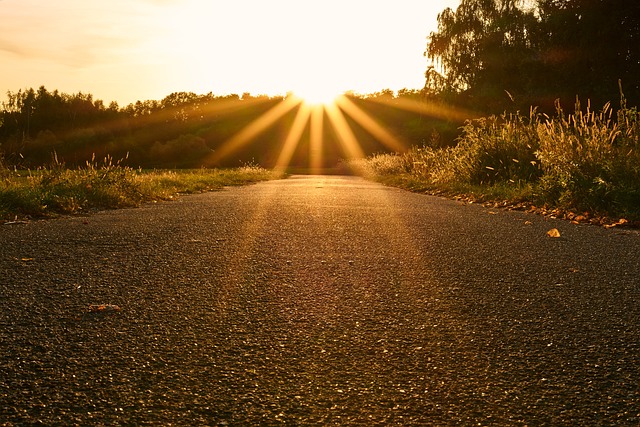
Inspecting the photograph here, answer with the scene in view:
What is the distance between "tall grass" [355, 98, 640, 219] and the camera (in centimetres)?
707

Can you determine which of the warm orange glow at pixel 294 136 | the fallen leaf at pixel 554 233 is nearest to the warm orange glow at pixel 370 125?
the warm orange glow at pixel 294 136

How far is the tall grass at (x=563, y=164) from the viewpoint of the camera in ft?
23.2

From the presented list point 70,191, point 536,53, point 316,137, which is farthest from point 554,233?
point 316,137

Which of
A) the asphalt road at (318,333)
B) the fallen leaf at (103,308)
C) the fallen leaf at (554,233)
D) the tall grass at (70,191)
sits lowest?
the fallen leaf at (554,233)

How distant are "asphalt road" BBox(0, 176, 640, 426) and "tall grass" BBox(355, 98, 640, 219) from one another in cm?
272

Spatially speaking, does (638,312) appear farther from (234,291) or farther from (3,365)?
(3,365)

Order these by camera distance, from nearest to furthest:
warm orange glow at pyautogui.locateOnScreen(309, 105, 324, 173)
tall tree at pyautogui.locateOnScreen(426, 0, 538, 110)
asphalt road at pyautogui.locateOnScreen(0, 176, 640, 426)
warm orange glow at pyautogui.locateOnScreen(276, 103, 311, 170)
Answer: asphalt road at pyautogui.locateOnScreen(0, 176, 640, 426)
tall tree at pyautogui.locateOnScreen(426, 0, 538, 110)
warm orange glow at pyautogui.locateOnScreen(309, 105, 324, 173)
warm orange glow at pyautogui.locateOnScreen(276, 103, 311, 170)

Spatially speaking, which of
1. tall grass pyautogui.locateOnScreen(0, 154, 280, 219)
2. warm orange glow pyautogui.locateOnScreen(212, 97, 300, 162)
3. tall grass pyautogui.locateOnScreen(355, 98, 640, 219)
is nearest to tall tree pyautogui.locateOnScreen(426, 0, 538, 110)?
tall grass pyautogui.locateOnScreen(355, 98, 640, 219)

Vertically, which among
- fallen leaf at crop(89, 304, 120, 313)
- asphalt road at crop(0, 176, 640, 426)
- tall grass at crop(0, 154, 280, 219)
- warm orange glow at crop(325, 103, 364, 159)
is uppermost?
warm orange glow at crop(325, 103, 364, 159)

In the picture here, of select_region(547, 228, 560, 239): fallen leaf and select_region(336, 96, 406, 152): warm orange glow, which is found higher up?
select_region(336, 96, 406, 152): warm orange glow

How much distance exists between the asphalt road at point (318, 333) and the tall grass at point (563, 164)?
2.72 m

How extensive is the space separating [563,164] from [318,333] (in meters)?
6.74

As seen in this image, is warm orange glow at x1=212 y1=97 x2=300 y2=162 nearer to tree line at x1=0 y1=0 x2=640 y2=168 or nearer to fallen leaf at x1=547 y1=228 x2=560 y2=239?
tree line at x1=0 y1=0 x2=640 y2=168

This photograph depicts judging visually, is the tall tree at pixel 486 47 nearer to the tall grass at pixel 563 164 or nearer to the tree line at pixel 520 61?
the tree line at pixel 520 61
